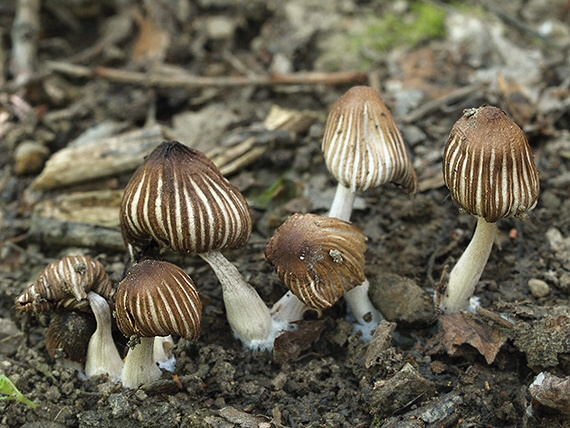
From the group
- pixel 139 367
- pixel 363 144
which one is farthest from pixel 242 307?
pixel 363 144

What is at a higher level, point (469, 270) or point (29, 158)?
point (29, 158)

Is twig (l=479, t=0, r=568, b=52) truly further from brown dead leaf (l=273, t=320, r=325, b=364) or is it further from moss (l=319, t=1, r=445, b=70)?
brown dead leaf (l=273, t=320, r=325, b=364)

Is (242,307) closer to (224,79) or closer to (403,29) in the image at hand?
(224,79)

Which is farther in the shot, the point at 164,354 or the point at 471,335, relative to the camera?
the point at 164,354

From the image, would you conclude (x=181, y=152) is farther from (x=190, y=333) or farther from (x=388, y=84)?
(x=388, y=84)

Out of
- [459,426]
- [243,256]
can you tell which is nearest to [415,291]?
[459,426]

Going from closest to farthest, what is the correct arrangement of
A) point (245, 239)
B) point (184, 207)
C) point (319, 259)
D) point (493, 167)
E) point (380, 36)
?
1. point (493, 167)
2. point (184, 207)
3. point (319, 259)
4. point (245, 239)
5. point (380, 36)
